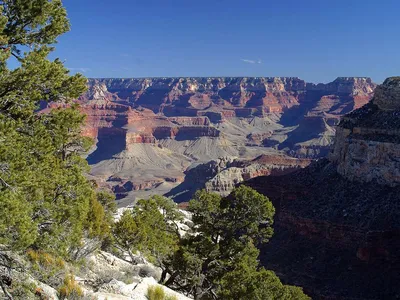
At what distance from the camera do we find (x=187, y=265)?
21594 mm

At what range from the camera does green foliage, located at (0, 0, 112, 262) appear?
10977 mm

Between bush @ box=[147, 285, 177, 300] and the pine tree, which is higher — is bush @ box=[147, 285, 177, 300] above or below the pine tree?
below

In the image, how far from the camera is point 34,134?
12.6 meters

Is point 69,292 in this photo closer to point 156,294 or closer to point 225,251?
point 156,294

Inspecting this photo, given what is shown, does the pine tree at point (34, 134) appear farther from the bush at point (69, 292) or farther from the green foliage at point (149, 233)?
the green foliage at point (149, 233)

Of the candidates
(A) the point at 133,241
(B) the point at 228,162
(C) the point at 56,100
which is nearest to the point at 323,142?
(B) the point at 228,162

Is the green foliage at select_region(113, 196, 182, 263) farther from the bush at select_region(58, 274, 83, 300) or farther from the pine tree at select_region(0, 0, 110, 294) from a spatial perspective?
the bush at select_region(58, 274, 83, 300)

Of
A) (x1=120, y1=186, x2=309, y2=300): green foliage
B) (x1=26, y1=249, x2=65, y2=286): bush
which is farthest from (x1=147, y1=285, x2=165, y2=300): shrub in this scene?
(x1=120, y1=186, x2=309, y2=300): green foliage

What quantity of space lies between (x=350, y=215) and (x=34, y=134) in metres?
41.0

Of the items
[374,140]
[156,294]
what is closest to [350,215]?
[374,140]

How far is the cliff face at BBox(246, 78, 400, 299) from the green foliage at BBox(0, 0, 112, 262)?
3290cm

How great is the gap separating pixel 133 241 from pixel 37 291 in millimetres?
14153

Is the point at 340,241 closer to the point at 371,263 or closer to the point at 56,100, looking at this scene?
the point at 371,263

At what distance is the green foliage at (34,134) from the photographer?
1098cm
